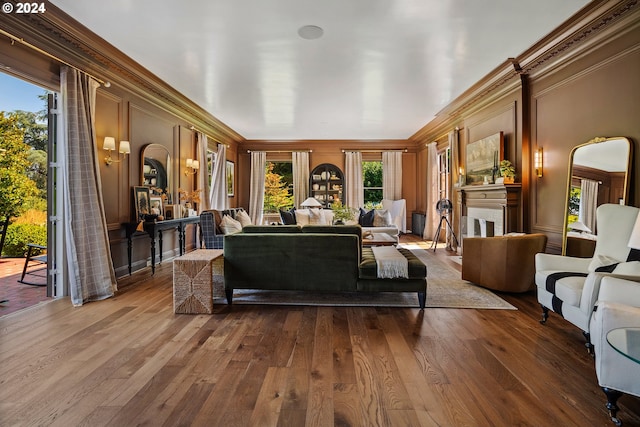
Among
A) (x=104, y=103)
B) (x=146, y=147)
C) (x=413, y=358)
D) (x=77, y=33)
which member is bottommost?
(x=413, y=358)

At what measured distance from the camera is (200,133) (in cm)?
709

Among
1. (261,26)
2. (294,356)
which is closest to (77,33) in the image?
(261,26)

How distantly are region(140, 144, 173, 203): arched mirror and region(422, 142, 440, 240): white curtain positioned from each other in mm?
5885

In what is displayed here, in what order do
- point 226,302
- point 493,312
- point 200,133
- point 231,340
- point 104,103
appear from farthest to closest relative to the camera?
point 200,133 < point 104,103 < point 226,302 < point 493,312 < point 231,340

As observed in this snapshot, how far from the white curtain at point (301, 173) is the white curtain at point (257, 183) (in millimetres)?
915

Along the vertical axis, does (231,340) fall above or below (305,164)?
below

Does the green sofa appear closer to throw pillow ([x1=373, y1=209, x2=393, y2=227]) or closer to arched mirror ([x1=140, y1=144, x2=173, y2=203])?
arched mirror ([x1=140, y1=144, x2=173, y2=203])

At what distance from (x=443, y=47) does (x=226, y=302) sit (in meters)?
3.73

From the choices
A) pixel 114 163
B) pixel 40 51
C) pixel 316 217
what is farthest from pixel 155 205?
pixel 316 217

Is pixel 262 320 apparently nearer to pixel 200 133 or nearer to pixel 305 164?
pixel 200 133

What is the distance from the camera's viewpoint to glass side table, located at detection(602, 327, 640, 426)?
1.43m

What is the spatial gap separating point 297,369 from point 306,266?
54.5 inches

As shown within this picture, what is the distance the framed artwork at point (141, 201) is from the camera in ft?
15.9

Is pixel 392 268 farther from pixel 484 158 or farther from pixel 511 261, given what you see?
pixel 484 158
